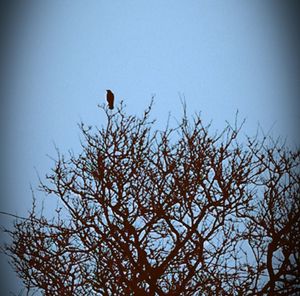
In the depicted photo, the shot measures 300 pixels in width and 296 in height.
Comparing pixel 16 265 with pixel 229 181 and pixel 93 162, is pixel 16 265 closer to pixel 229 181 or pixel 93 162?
pixel 93 162

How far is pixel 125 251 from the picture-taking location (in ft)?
19.8

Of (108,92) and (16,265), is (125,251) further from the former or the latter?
(108,92)

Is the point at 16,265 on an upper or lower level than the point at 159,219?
lower

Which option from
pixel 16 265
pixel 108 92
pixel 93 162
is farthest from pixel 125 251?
pixel 108 92

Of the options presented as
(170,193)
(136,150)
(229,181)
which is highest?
(136,150)

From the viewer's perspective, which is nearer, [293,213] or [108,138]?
[293,213]

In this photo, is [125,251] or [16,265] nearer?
[125,251]

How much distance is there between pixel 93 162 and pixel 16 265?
264cm


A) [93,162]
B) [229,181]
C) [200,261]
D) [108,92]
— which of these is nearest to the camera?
[200,261]

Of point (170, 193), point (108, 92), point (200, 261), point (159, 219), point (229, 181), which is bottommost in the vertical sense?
point (200, 261)

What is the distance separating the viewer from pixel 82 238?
20.9 feet

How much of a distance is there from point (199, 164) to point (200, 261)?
1854 mm

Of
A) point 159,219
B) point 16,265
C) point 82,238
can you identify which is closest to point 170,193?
point 159,219

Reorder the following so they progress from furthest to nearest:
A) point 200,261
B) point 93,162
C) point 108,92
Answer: point 108,92
point 93,162
point 200,261
